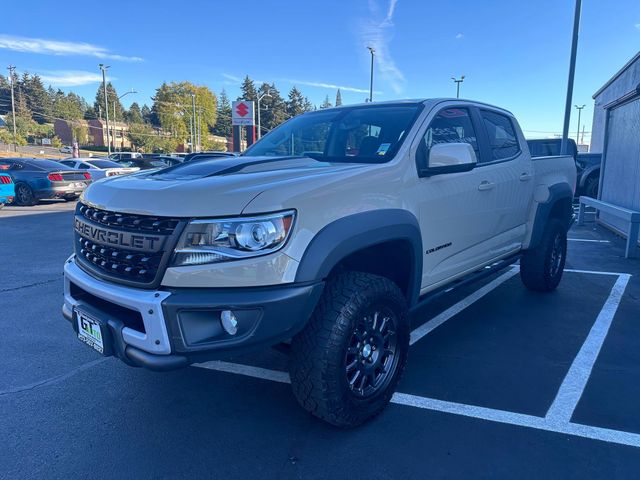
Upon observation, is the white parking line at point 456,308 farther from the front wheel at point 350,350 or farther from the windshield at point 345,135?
the windshield at point 345,135

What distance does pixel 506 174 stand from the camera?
4.40m

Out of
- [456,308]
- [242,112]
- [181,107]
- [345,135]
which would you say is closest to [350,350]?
[345,135]

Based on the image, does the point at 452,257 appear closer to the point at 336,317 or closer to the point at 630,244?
the point at 336,317

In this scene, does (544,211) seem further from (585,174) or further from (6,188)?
(6,188)

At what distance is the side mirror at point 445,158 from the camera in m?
3.17

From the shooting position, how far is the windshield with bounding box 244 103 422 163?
3385 millimetres

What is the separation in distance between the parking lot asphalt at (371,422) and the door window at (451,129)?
1695 mm

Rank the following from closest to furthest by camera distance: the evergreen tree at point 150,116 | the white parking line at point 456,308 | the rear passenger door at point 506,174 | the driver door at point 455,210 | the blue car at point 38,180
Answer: the driver door at point 455,210, the rear passenger door at point 506,174, the white parking line at point 456,308, the blue car at point 38,180, the evergreen tree at point 150,116

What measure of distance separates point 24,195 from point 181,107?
81.8 metres

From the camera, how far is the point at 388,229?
2.86 m

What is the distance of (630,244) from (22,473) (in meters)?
8.36

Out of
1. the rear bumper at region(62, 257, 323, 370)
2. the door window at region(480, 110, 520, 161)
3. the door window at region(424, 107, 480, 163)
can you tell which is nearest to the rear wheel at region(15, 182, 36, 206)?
the door window at region(480, 110, 520, 161)

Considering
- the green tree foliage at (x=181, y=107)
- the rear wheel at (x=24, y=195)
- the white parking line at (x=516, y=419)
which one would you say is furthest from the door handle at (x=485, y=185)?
the green tree foliage at (x=181, y=107)

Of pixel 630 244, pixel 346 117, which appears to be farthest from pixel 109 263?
pixel 630 244
